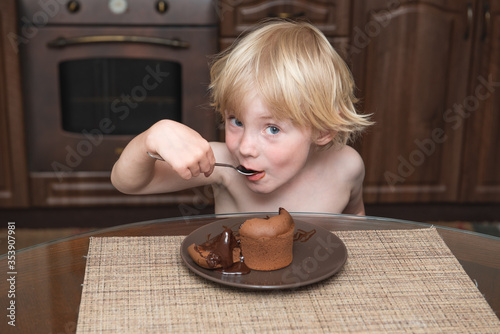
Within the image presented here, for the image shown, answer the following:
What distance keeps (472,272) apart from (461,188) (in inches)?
60.9

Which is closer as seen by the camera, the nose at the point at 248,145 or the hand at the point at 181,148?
the hand at the point at 181,148

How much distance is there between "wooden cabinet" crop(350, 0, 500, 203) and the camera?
205 centimetres

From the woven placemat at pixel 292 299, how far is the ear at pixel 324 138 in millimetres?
276

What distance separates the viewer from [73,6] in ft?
6.35

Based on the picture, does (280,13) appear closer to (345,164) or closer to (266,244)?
(345,164)

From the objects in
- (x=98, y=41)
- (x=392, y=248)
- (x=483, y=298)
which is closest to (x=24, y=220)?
(x=98, y=41)

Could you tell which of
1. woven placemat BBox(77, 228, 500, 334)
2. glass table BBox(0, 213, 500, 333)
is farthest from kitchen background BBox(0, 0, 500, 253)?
woven placemat BBox(77, 228, 500, 334)

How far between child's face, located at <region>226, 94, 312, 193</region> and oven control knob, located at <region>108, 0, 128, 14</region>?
3.60 ft

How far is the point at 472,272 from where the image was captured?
0.81 m

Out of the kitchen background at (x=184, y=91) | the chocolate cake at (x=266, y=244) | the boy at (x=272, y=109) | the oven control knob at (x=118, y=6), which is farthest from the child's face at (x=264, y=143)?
the oven control knob at (x=118, y=6)

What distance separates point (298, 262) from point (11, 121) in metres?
1.55

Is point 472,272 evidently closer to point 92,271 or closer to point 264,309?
point 264,309

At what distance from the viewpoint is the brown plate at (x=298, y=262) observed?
0.73 meters

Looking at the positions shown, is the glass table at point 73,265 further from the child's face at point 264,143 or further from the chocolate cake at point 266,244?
the chocolate cake at point 266,244
